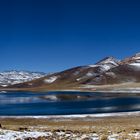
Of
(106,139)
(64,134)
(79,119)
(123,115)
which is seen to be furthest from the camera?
(123,115)

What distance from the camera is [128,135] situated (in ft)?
79.5

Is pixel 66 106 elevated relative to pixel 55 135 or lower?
elevated

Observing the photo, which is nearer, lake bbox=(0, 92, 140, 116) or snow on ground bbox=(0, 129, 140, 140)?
snow on ground bbox=(0, 129, 140, 140)

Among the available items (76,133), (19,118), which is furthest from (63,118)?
(76,133)

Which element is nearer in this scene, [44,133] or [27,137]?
[27,137]

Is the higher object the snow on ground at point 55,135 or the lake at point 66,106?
the lake at point 66,106

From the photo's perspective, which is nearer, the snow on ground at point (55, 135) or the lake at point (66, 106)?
the snow on ground at point (55, 135)

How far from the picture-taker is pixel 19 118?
183ft

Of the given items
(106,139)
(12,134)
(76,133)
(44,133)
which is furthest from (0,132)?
(106,139)

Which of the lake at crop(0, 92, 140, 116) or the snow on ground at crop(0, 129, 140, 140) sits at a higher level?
the lake at crop(0, 92, 140, 116)

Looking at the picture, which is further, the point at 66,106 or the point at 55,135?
the point at 66,106

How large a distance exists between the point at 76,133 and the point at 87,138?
2.26m

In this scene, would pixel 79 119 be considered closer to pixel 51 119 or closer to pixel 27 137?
pixel 51 119

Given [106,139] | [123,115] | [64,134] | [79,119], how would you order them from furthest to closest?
[123,115] < [79,119] < [64,134] < [106,139]
